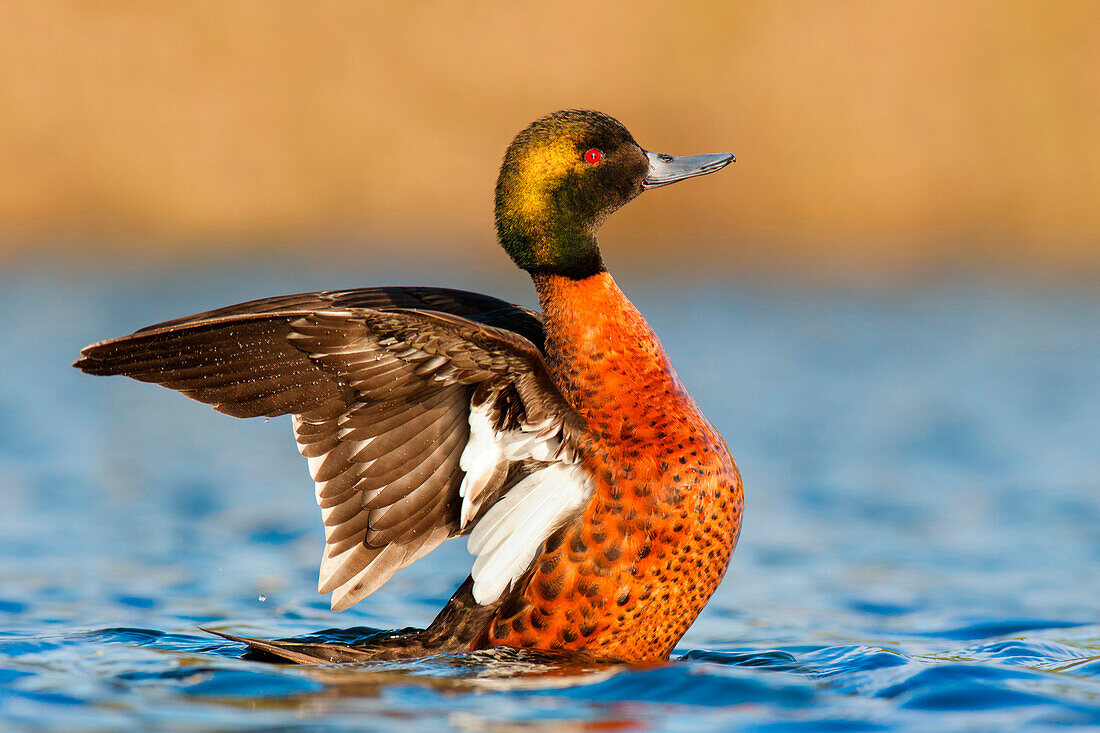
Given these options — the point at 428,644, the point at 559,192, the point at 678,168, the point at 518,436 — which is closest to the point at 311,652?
the point at 428,644

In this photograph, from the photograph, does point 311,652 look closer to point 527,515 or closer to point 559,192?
point 527,515

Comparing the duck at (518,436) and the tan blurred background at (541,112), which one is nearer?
the duck at (518,436)

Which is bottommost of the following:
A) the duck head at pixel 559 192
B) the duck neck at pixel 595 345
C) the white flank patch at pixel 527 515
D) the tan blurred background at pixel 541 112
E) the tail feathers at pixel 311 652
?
the tail feathers at pixel 311 652

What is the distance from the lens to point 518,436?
16.0 feet

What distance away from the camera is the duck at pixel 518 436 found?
4.64m

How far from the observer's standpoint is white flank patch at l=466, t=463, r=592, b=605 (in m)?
4.94

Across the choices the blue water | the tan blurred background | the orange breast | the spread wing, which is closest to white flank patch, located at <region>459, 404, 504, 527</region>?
the spread wing

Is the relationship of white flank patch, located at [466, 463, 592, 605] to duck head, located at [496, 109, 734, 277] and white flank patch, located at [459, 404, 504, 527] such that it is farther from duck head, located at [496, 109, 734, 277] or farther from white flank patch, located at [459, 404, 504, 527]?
duck head, located at [496, 109, 734, 277]

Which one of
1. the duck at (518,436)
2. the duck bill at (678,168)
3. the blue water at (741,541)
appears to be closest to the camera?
the duck at (518,436)

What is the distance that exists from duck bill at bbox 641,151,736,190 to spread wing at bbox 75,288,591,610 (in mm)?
818

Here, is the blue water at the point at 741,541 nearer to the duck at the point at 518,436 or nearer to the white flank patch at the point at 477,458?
the duck at the point at 518,436

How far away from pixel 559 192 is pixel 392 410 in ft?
3.49

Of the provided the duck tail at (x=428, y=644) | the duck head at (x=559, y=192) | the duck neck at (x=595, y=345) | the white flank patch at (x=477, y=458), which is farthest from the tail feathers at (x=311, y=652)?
the duck head at (x=559, y=192)

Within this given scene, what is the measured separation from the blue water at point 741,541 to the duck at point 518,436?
0.71ft
